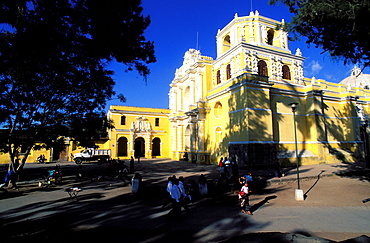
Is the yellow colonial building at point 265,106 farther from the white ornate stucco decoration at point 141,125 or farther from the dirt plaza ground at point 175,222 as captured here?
the white ornate stucco decoration at point 141,125

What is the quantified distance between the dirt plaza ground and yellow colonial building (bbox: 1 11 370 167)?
7702 mm

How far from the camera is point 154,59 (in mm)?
9859

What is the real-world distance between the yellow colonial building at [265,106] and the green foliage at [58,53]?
11357 mm

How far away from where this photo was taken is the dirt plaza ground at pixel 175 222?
566cm

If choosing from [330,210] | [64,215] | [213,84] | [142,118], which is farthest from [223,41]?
[64,215]

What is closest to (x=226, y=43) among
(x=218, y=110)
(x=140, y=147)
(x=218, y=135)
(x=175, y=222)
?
(x=218, y=110)

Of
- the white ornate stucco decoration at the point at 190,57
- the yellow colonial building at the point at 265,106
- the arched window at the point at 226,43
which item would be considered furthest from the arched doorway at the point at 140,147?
the arched window at the point at 226,43

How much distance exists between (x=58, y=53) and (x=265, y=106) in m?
16.2

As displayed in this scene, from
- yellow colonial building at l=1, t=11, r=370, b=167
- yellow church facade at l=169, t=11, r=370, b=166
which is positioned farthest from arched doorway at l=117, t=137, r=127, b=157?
yellow church facade at l=169, t=11, r=370, b=166

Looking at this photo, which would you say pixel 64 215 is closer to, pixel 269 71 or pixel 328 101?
pixel 269 71

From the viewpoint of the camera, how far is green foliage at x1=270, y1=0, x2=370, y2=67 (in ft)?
25.2

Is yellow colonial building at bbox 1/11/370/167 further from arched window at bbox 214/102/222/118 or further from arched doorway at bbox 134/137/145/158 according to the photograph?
arched doorway at bbox 134/137/145/158

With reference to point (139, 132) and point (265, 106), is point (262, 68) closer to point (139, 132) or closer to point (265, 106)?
point (265, 106)

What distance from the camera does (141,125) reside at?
34875mm
